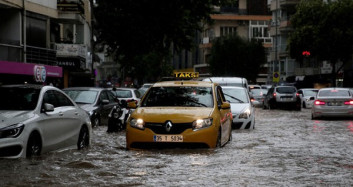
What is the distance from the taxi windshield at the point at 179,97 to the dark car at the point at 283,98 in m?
30.3

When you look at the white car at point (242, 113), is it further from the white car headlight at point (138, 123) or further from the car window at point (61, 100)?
the white car headlight at point (138, 123)

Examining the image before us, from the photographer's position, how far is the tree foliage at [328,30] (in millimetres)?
58594

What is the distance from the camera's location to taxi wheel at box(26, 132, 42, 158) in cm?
1174

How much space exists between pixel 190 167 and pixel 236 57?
79567 mm

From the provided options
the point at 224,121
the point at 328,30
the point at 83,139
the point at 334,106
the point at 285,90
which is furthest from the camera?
the point at 328,30

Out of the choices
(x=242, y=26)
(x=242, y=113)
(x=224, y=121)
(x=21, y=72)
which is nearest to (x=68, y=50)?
(x=21, y=72)

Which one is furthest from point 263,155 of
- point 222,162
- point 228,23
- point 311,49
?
point 228,23

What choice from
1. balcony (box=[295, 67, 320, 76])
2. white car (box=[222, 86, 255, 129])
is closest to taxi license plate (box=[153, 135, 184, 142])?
white car (box=[222, 86, 255, 129])

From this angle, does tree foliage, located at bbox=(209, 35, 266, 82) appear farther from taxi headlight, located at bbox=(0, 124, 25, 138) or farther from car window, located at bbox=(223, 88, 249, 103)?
taxi headlight, located at bbox=(0, 124, 25, 138)

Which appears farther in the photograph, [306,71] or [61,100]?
[306,71]

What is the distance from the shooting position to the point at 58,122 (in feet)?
43.2

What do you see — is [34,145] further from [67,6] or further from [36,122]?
[67,6]

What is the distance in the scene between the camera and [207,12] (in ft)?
138

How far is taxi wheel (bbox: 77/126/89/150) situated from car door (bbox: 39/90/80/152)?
36 centimetres
